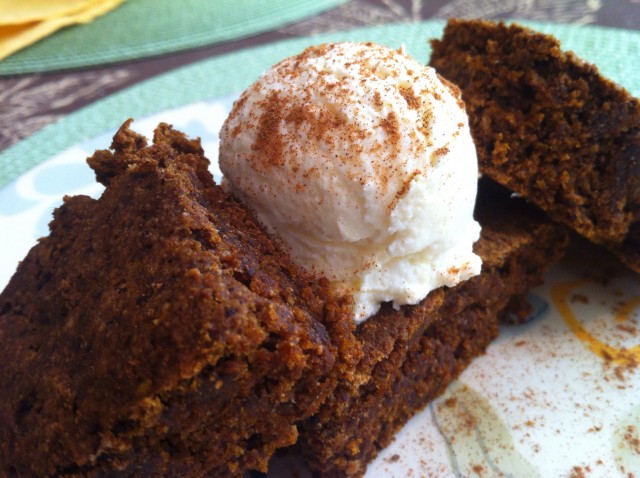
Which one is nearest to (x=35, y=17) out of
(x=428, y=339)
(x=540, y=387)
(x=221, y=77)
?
(x=221, y=77)

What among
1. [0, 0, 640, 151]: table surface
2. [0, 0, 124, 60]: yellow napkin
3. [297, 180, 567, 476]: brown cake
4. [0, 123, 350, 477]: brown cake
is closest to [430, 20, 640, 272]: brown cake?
[297, 180, 567, 476]: brown cake

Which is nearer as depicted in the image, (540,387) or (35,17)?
(540,387)

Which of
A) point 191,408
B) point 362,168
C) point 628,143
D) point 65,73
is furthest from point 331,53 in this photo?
point 65,73

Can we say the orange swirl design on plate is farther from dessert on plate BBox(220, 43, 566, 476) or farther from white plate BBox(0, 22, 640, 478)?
dessert on plate BBox(220, 43, 566, 476)

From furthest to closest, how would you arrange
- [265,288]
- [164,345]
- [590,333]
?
[590,333] → [265,288] → [164,345]

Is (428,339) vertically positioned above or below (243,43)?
below

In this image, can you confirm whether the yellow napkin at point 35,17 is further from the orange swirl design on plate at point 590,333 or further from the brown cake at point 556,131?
the orange swirl design on plate at point 590,333

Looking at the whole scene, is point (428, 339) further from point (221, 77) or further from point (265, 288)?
point (221, 77)

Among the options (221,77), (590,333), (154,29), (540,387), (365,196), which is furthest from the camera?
(154,29)
